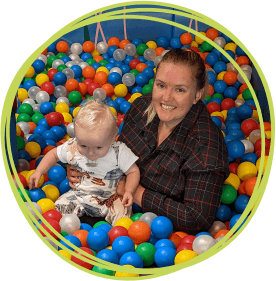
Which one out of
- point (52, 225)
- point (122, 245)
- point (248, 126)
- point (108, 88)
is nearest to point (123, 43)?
point (108, 88)

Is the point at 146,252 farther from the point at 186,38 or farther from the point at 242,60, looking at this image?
the point at 186,38

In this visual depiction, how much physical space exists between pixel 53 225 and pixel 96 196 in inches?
11.5

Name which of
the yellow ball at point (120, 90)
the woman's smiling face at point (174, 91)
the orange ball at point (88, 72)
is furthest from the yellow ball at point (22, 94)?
the woman's smiling face at point (174, 91)

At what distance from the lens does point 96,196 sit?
2148 millimetres

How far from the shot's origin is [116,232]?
1989 mm

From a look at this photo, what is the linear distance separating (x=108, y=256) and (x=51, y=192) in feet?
2.31

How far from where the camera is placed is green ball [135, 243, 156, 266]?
189 centimetres

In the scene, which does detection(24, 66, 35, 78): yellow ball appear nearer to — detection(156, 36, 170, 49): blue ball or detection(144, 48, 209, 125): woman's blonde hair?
detection(156, 36, 170, 49): blue ball

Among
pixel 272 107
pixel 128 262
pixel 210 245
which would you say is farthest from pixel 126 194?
pixel 272 107

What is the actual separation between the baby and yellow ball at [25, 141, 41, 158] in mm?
490

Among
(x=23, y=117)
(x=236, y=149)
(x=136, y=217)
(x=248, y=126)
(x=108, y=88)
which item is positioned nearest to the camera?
(x=136, y=217)

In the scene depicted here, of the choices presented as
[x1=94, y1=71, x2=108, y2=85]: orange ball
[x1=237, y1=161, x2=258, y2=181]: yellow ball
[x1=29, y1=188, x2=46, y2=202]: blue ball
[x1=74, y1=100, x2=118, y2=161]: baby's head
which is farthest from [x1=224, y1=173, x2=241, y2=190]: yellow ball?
[x1=94, y1=71, x2=108, y2=85]: orange ball

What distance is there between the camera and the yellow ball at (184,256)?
177cm

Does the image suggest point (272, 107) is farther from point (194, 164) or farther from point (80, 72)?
point (80, 72)
